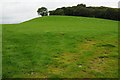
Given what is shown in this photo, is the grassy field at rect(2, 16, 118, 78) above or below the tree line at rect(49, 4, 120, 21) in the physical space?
below

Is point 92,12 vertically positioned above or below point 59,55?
above

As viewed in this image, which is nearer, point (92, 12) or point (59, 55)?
point (59, 55)

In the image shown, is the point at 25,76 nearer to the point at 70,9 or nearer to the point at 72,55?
the point at 72,55

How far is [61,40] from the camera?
67.3ft

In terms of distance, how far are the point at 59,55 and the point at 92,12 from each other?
136ft

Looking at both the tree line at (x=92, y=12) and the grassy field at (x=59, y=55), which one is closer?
the grassy field at (x=59, y=55)

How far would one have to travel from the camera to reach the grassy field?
522 inches

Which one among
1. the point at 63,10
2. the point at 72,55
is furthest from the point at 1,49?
the point at 63,10

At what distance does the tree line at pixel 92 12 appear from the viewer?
50362 mm

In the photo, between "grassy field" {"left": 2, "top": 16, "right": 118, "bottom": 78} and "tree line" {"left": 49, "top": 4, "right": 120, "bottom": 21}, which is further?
"tree line" {"left": 49, "top": 4, "right": 120, "bottom": 21}

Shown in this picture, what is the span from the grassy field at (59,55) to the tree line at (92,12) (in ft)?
94.0

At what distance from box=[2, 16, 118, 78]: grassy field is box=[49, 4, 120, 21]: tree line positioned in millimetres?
28648

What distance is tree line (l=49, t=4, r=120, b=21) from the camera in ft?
165

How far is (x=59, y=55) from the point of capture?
53.3ft
